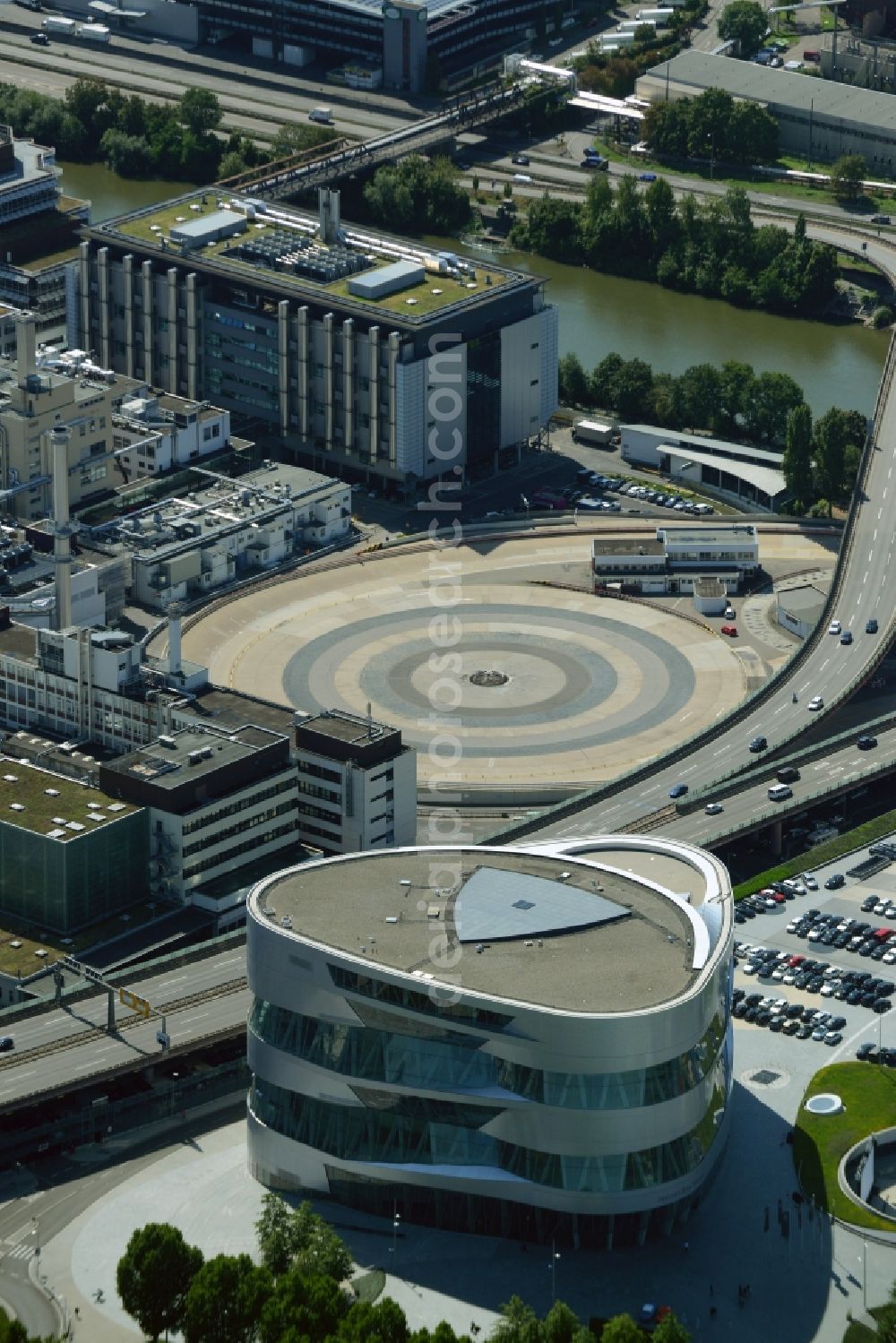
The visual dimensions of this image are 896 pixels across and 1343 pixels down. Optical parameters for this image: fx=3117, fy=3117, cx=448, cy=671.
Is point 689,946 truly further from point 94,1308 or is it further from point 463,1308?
point 94,1308

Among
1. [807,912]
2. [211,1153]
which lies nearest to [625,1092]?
[211,1153]

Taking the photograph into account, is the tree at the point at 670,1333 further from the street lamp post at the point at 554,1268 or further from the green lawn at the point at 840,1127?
the green lawn at the point at 840,1127

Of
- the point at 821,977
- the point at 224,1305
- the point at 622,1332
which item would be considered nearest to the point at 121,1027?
the point at 224,1305

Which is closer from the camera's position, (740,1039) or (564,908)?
(564,908)

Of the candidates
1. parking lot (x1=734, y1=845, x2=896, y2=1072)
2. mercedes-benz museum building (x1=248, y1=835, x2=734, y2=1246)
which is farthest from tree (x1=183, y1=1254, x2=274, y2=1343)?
parking lot (x1=734, y1=845, x2=896, y2=1072)

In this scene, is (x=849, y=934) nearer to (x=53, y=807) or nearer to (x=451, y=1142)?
(x=451, y=1142)
